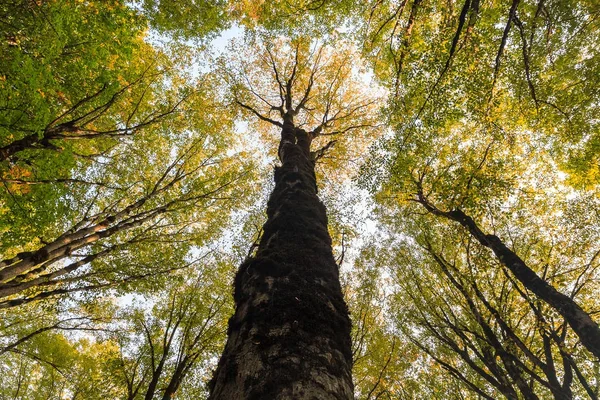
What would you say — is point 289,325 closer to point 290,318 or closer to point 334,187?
→ point 290,318

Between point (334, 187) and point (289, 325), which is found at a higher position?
point (334, 187)

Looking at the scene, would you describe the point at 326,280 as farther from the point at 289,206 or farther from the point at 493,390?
the point at 493,390

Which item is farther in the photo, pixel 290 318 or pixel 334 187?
pixel 334 187

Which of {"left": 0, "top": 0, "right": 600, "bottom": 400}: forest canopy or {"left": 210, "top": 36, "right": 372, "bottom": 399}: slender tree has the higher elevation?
{"left": 0, "top": 0, "right": 600, "bottom": 400}: forest canopy

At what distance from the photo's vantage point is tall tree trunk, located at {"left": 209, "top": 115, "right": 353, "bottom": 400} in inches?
69.3

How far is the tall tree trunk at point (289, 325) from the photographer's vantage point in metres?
1.76

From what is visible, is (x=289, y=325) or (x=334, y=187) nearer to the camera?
(x=289, y=325)

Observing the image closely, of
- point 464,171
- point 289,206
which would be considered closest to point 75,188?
point 289,206

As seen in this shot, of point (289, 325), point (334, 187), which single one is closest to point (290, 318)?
point (289, 325)

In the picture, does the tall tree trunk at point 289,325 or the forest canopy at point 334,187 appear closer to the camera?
the tall tree trunk at point 289,325

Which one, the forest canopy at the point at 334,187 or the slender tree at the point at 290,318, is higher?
the forest canopy at the point at 334,187

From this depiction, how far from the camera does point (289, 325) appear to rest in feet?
7.07

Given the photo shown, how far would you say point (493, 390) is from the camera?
40.3 ft

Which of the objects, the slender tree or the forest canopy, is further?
the forest canopy
